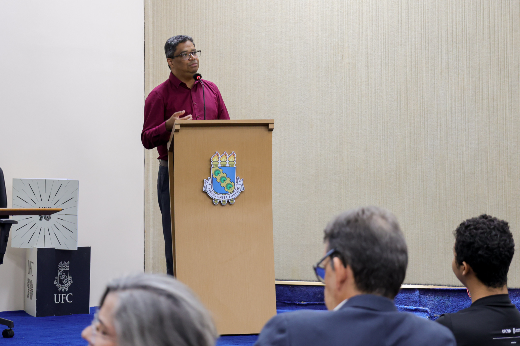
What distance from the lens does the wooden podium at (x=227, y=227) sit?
260 centimetres

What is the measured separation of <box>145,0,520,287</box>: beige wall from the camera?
12.3 feet

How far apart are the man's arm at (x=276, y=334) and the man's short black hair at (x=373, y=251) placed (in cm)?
16

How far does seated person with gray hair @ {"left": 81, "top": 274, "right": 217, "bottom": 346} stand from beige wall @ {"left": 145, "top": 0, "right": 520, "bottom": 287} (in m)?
3.46

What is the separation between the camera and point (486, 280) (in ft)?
5.17

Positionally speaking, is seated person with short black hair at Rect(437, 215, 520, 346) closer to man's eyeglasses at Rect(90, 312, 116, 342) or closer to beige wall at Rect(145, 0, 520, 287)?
man's eyeglasses at Rect(90, 312, 116, 342)

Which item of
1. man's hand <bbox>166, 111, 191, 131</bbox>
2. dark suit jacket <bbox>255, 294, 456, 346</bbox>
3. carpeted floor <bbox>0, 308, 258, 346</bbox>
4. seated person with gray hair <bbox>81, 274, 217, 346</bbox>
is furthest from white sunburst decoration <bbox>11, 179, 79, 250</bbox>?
seated person with gray hair <bbox>81, 274, 217, 346</bbox>

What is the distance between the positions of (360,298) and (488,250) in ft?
2.65

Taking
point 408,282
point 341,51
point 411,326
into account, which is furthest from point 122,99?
point 411,326

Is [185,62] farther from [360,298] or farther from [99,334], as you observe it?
[99,334]

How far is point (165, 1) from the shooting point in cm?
452

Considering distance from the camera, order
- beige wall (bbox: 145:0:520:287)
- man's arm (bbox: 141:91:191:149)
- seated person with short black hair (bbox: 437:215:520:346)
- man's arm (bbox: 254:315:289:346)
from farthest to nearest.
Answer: beige wall (bbox: 145:0:520:287) < man's arm (bbox: 141:91:191:149) < seated person with short black hair (bbox: 437:215:520:346) < man's arm (bbox: 254:315:289:346)

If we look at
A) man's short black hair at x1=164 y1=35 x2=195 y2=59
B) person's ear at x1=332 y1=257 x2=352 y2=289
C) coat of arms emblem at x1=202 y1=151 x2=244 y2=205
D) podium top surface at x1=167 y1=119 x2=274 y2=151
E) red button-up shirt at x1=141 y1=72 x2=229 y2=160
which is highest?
man's short black hair at x1=164 y1=35 x2=195 y2=59

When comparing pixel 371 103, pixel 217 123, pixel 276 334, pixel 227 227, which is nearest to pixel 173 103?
pixel 217 123

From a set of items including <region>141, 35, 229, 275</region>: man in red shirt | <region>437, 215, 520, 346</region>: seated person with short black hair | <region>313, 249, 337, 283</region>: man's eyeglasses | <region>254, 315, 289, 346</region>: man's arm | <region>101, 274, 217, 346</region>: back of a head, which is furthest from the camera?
<region>141, 35, 229, 275</region>: man in red shirt
